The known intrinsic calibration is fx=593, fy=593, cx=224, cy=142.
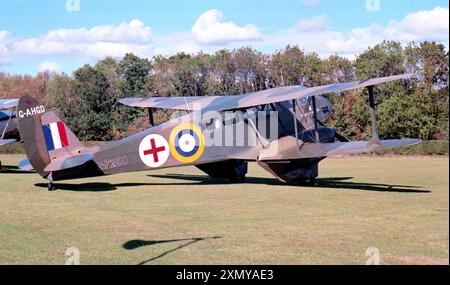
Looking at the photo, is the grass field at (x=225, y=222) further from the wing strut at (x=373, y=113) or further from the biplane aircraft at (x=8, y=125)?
the biplane aircraft at (x=8, y=125)

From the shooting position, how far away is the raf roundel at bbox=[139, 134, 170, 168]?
13609mm

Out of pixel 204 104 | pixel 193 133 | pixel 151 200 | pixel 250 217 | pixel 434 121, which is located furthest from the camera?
pixel 434 121

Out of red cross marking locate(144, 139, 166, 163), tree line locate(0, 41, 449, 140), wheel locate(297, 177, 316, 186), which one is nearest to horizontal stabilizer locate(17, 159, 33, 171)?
red cross marking locate(144, 139, 166, 163)

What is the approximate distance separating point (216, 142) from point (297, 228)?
19.2 ft

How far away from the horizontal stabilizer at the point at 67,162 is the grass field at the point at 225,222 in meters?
0.57

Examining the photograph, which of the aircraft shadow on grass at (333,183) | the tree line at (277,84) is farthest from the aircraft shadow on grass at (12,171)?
the tree line at (277,84)

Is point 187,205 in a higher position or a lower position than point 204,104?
lower

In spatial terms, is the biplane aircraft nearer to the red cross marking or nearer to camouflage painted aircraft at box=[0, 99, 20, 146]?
camouflage painted aircraft at box=[0, 99, 20, 146]

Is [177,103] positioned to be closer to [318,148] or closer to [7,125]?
[318,148]

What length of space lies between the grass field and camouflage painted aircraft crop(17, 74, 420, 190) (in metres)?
0.59

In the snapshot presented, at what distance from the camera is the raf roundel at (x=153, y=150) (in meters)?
13.6
